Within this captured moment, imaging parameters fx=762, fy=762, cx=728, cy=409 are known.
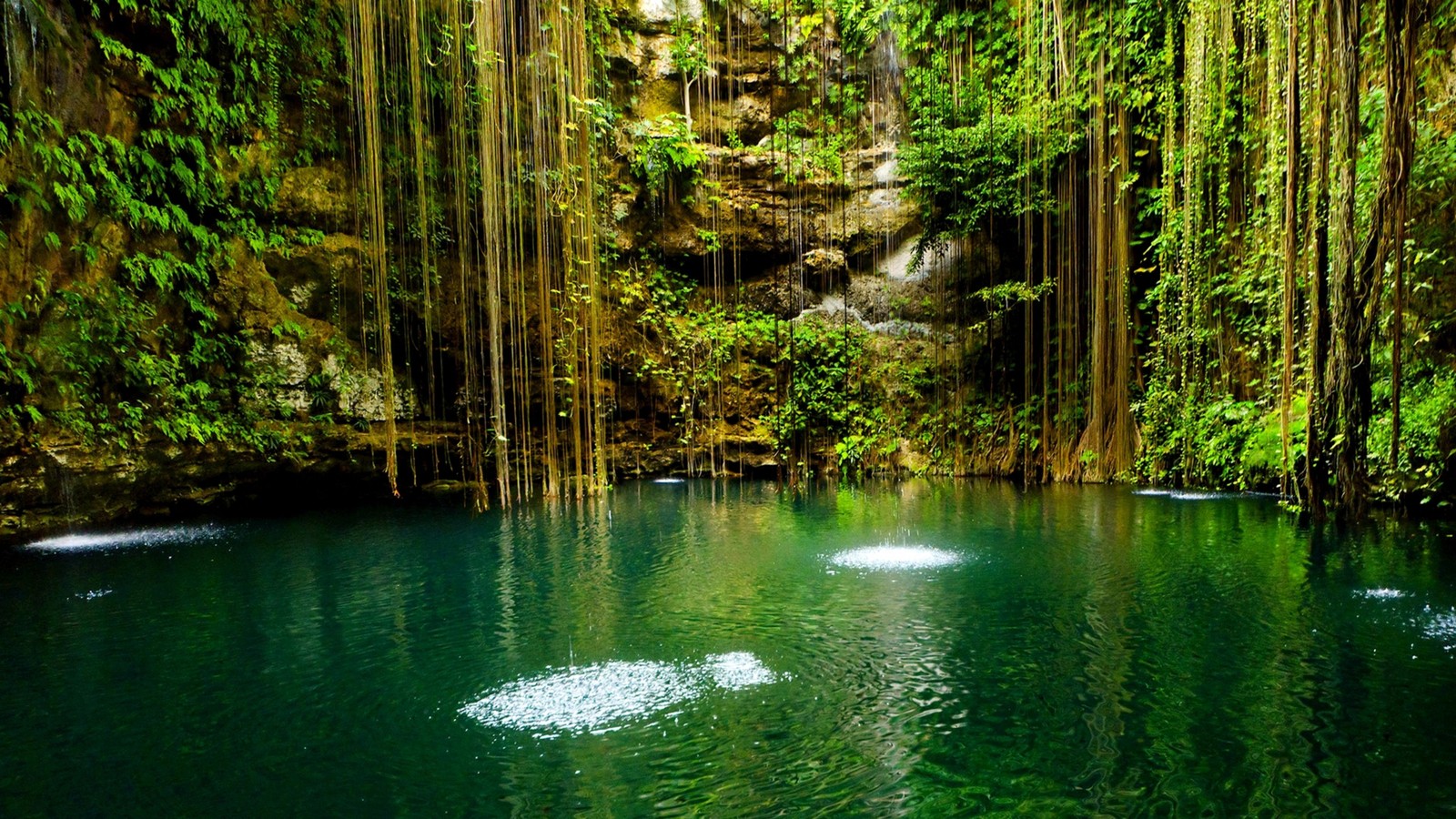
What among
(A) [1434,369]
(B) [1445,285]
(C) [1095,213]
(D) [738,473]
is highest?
(C) [1095,213]

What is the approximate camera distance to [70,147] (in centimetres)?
588

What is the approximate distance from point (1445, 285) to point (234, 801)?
6.46 m

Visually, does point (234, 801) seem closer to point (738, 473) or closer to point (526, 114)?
point (526, 114)

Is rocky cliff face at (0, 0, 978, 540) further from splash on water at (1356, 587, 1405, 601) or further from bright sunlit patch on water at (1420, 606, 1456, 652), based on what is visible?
bright sunlit patch on water at (1420, 606, 1456, 652)

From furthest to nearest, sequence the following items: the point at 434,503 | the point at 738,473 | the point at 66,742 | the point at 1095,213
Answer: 1. the point at 738,473
2. the point at 1095,213
3. the point at 434,503
4. the point at 66,742

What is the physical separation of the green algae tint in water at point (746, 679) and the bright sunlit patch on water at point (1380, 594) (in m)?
0.02

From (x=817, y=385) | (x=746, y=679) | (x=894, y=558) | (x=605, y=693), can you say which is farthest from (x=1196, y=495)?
(x=605, y=693)

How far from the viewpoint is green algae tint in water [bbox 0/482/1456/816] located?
210 cm

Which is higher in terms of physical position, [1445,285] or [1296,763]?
[1445,285]

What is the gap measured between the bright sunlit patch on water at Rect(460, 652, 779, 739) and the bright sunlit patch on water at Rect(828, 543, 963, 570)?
6.24 feet

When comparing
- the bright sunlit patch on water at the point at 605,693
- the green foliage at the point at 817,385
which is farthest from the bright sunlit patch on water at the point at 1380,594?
the green foliage at the point at 817,385

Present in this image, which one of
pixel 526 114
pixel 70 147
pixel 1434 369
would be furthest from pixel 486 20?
pixel 1434 369

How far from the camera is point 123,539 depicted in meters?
6.08

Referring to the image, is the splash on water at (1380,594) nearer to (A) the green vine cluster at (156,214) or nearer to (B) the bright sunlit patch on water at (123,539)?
(B) the bright sunlit patch on water at (123,539)
